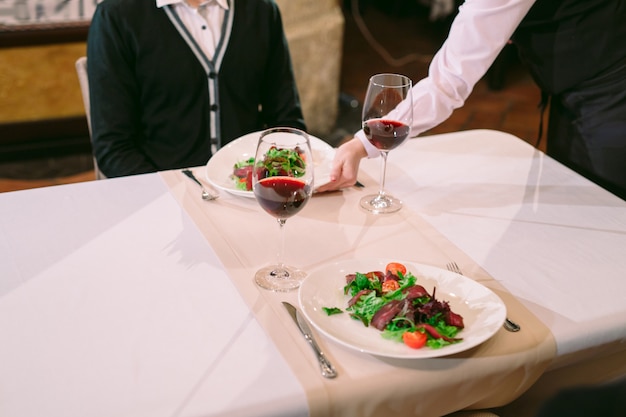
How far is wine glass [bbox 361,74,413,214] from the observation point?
1.43 meters

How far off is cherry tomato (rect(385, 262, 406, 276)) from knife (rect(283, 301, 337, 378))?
18 centimetres

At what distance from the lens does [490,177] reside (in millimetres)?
1674

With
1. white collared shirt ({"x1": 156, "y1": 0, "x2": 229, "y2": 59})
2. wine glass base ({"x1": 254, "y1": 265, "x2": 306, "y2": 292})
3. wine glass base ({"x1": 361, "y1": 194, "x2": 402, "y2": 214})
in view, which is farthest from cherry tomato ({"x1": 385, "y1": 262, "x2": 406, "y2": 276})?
white collared shirt ({"x1": 156, "y1": 0, "x2": 229, "y2": 59})

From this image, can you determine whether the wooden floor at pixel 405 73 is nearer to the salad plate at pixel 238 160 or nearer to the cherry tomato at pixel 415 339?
the salad plate at pixel 238 160

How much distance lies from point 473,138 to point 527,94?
308 centimetres

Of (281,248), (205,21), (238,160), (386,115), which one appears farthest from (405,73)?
(281,248)

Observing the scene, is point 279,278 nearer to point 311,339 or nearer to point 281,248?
point 281,248

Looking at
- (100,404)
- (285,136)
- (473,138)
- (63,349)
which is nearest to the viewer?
(100,404)

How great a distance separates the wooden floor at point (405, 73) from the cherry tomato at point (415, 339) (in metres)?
2.53

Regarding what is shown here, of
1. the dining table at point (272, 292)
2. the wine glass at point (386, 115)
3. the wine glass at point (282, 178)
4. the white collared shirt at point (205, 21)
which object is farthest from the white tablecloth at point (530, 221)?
the white collared shirt at point (205, 21)

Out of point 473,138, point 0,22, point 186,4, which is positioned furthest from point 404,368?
point 0,22

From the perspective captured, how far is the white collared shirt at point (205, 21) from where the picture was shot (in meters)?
1.98

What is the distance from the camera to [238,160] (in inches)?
64.6

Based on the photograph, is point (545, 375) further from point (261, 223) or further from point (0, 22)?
point (0, 22)
